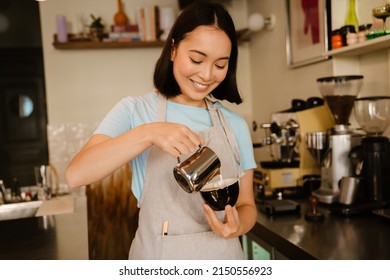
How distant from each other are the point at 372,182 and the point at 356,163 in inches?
3.3

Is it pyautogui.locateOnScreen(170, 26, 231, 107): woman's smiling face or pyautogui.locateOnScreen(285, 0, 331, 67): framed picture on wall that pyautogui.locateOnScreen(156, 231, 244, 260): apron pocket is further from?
pyautogui.locateOnScreen(285, 0, 331, 67): framed picture on wall

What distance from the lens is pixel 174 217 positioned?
0.85 metres

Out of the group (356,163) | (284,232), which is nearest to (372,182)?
(356,163)

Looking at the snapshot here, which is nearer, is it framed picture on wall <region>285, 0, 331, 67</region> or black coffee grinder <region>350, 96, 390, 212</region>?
black coffee grinder <region>350, 96, 390, 212</region>

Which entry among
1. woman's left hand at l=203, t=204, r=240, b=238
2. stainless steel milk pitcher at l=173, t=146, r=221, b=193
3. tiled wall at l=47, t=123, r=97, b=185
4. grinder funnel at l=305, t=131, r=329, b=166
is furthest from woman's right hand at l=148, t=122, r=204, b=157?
tiled wall at l=47, t=123, r=97, b=185

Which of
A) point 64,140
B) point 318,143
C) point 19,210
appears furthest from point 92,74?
point 318,143

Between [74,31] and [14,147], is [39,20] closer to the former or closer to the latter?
[74,31]

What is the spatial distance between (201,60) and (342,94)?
786mm

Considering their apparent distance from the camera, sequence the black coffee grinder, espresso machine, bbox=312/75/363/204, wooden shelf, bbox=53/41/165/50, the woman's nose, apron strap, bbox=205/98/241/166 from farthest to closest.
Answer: wooden shelf, bbox=53/41/165/50
espresso machine, bbox=312/75/363/204
the black coffee grinder
apron strap, bbox=205/98/241/166
the woman's nose

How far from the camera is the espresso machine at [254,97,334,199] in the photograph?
1.53 metres

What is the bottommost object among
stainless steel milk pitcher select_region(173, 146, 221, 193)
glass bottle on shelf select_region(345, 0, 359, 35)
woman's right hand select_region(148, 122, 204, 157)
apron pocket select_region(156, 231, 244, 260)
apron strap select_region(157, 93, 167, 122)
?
apron pocket select_region(156, 231, 244, 260)

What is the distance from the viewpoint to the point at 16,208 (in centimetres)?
178

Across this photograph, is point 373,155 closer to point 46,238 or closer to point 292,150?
point 292,150

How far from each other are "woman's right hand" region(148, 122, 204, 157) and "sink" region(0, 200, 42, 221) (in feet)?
4.16
